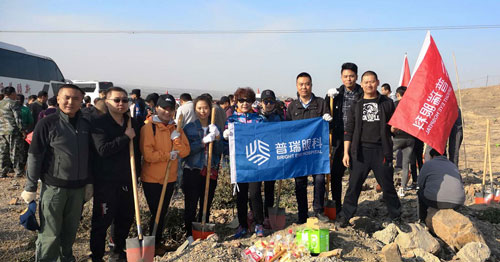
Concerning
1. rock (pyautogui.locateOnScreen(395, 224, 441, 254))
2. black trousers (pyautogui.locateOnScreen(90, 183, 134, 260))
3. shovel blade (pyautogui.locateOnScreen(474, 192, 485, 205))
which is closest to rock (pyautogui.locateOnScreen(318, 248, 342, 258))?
rock (pyautogui.locateOnScreen(395, 224, 441, 254))

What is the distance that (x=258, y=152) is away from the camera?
16.0 feet

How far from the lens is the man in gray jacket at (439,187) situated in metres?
4.87

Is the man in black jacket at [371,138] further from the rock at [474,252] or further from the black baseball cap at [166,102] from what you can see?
the black baseball cap at [166,102]

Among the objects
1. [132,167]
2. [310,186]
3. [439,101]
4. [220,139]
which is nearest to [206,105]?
[220,139]

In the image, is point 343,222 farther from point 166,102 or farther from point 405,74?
point 405,74

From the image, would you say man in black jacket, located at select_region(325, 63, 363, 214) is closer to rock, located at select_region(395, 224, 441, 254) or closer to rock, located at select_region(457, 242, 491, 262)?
rock, located at select_region(395, 224, 441, 254)

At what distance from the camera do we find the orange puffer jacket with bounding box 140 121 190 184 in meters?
4.22

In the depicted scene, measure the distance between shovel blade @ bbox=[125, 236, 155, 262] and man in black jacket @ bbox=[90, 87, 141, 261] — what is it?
0.34 meters

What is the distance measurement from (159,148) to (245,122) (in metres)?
1.15

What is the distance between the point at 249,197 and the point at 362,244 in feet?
4.82

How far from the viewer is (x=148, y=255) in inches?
159

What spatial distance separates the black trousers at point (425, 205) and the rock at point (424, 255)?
3.40 feet

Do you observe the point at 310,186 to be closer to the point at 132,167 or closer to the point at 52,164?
the point at 132,167

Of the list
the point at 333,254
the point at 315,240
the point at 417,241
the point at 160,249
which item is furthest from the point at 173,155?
the point at 417,241
